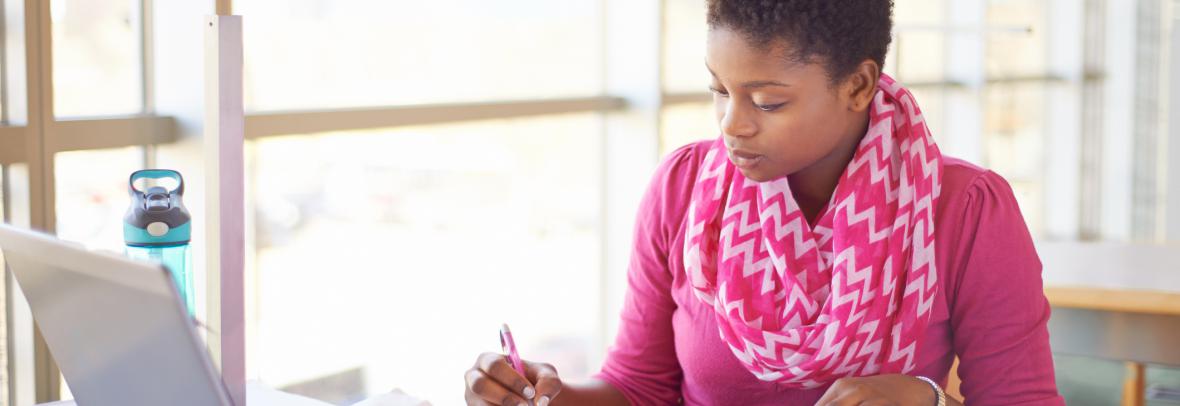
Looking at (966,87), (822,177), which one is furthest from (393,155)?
(966,87)

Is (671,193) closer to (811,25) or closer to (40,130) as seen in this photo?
(811,25)

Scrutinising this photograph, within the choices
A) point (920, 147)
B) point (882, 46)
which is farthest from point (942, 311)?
point (882, 46)

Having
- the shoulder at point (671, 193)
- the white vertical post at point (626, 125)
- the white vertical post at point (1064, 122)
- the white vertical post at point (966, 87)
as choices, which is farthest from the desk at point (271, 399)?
the white vertical post at point (1064, 122)

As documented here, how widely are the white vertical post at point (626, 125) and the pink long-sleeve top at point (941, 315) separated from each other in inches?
53.4

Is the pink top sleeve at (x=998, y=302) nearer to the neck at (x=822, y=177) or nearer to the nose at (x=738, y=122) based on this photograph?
the neck at (x=822, y=177)

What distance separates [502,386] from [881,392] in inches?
15.6

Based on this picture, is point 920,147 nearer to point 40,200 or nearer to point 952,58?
point 40,200

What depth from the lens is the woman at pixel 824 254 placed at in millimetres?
1211

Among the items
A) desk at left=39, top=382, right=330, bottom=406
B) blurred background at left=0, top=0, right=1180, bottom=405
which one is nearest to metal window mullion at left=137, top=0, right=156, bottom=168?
blurred background at left=0, top=0, right=1180, bottom=405

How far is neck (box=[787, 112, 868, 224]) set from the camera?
4.46ft

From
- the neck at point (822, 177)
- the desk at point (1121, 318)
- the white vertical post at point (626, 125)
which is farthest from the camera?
the white vertical post at point (626, 125)

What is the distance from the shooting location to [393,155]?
90.7 inches

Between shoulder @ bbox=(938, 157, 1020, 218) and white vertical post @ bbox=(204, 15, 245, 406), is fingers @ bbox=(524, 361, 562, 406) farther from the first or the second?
shoulder @ bbox=(938, 157, 1020, 218)

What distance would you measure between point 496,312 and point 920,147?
5.10ft
